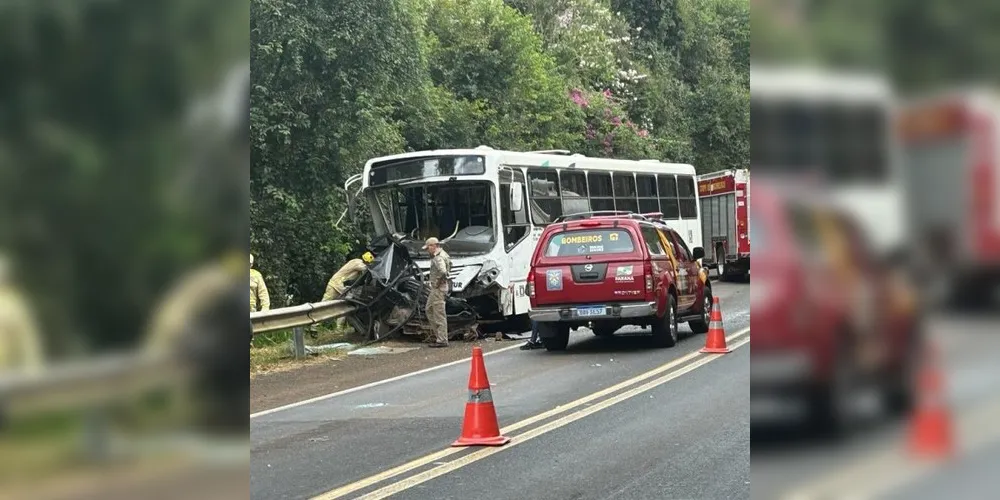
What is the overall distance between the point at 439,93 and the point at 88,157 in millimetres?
12616

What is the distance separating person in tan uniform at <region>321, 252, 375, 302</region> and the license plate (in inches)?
121

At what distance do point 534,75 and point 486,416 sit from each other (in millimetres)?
7528

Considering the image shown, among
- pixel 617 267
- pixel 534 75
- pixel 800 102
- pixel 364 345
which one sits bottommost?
pixel 364 345

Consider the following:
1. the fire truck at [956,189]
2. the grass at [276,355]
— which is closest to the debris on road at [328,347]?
the grass at [276,355]

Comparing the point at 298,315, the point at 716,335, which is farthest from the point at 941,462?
the point at 298,315

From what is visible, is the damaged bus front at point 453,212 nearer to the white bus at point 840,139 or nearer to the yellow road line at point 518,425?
the yellow road line at point 518,425

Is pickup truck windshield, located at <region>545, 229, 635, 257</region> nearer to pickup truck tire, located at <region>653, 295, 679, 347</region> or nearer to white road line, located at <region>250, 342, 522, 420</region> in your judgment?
pickup truck tire, located at <region>653, 295, 679, 347</region>

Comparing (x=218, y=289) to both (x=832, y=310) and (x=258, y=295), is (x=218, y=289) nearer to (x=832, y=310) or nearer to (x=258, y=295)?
(x=832, y=310)

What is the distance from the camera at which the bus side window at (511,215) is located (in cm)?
1280

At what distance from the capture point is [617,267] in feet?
36.9

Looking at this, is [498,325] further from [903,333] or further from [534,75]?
[903,333]

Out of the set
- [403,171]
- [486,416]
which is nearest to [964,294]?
[486,416]

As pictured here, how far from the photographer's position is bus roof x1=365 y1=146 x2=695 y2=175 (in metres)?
12.1

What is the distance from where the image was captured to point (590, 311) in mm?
11297
